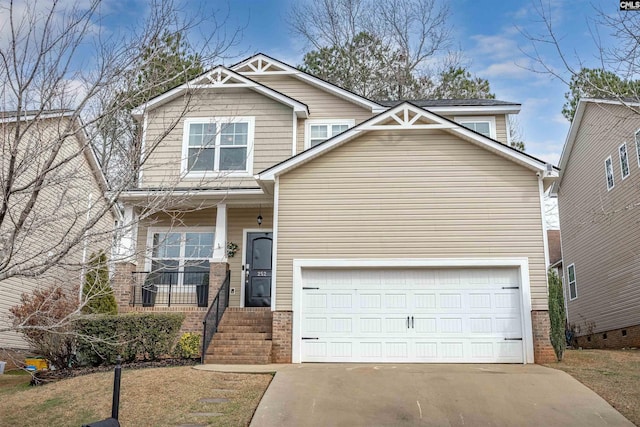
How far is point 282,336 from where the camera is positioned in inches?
525

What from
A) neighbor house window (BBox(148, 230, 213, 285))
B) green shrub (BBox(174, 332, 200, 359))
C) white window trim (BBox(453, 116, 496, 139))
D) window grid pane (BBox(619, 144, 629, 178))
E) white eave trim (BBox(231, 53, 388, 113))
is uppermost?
white eave trim (BBox(231, 53, 388, 113))

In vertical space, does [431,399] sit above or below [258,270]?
below

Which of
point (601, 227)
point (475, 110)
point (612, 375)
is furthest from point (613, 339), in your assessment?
point (612, 375)

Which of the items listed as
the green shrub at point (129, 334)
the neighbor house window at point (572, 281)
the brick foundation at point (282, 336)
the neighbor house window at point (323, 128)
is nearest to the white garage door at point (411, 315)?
the brick foundation at point (282, 336)

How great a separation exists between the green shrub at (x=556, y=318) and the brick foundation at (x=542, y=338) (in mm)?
96

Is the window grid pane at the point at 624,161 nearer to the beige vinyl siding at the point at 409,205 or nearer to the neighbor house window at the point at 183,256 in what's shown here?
the beige vinyl siding at the point at 409,205

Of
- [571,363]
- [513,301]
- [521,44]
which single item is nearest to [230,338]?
[513,301]

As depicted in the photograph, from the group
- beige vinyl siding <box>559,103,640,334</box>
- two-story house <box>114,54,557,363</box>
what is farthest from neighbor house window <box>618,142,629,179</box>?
two-story house <box>114,54,557,363</box>

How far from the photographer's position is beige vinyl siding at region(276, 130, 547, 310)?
13.6 metres

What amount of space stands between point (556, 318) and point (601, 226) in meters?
Result: 8.89

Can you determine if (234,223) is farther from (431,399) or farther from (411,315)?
(431,399)

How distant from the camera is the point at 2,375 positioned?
1380cm

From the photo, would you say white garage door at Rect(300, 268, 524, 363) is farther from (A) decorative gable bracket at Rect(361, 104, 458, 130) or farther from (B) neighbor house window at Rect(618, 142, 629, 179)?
(B) neighbor house window at Rect(618, 142, 629, 179)

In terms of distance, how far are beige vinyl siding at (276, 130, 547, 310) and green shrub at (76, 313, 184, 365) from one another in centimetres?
259
